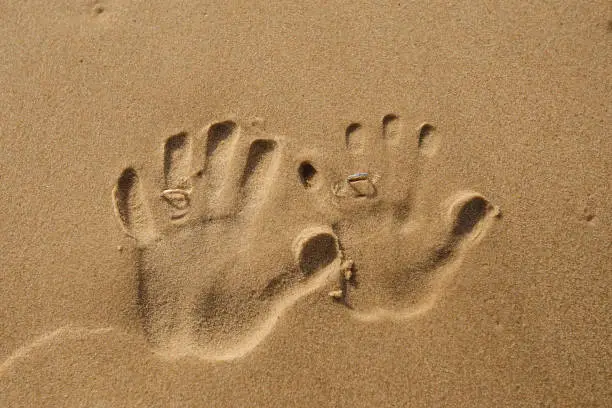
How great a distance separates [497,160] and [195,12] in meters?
1.22

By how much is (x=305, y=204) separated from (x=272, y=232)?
145mm

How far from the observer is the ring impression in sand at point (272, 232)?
53.5 inches

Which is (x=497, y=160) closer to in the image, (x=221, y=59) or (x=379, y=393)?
(x=379, y=393)

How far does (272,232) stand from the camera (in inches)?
55.9

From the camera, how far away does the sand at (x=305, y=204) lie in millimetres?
1316

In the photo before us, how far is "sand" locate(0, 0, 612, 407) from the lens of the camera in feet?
4.32

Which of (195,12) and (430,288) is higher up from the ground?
(195,12)

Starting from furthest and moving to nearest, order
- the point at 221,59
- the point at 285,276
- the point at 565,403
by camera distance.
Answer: the point at 221,59
the point at 285,276
the point at 565,403

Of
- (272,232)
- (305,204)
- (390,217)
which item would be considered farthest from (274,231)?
(390,217)

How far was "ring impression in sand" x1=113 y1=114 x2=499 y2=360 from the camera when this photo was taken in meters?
1.36

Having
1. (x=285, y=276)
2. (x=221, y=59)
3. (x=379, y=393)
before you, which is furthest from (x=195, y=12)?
(x=379, y=393)

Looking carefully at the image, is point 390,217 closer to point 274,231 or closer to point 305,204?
point 305,204

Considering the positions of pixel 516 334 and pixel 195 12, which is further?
pixel 195 12

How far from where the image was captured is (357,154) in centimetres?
147
